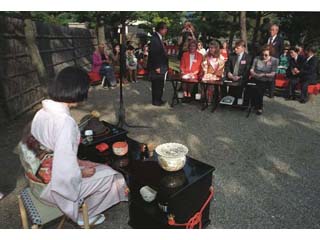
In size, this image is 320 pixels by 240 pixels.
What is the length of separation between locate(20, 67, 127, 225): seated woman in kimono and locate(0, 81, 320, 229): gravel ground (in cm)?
79

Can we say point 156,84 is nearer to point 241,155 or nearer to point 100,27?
point 241,155

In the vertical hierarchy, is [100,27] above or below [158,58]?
above

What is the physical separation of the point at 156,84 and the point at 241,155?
3.13 metres

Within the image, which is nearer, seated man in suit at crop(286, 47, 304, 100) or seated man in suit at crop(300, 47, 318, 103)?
seated man in suit at crop(300, 47, 318, 103)

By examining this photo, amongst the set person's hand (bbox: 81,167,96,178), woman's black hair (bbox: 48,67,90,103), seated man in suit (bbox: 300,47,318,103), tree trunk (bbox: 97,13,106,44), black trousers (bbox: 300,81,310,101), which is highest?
tree trunk (bbox: 97,13,106,44)

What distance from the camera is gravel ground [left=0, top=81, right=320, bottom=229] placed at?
286 centimetres

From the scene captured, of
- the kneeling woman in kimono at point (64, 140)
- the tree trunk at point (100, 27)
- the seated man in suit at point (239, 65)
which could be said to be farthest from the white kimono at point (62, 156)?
the tree trunk at point (100, 27)

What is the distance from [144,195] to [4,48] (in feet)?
16.2

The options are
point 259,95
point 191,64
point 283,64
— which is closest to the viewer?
point 259,95

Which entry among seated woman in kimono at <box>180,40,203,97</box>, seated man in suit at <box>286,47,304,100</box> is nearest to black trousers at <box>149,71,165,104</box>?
seated woman in kimono at <box>180,40,203,97</box>

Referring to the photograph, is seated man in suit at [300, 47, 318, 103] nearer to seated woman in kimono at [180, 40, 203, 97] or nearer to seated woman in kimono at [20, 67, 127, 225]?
seated woman in kimono at [180, 40, 203, 97]

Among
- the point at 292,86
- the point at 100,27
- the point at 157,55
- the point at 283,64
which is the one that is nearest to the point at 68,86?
the point at 157,55

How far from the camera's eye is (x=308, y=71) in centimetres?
725
